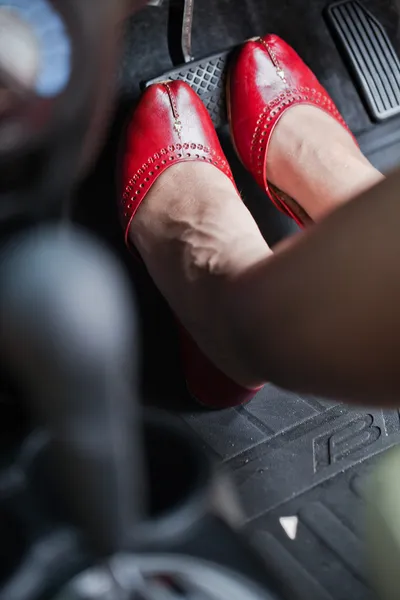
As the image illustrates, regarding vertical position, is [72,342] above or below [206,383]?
above

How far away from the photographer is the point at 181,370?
917mm

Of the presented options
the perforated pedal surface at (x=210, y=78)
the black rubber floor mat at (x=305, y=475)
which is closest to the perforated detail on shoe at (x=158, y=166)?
the perforated pedal surface at (x=210, y=78)

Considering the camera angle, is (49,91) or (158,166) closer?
(49,91)

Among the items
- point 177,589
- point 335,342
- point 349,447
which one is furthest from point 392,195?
point 349,447

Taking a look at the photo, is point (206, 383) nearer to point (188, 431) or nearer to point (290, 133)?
point (188, 431)

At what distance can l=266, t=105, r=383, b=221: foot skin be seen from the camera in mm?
912

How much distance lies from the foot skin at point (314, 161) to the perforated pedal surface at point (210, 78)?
106 mm

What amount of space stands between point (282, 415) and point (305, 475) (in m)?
0.09

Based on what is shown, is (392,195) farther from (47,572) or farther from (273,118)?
(273,118)

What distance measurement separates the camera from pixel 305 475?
80cm

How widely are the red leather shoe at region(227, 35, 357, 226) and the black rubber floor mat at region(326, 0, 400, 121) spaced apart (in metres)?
0.10

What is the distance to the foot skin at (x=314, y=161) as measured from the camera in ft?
2.99

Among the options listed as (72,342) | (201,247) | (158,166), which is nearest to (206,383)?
(201,247)

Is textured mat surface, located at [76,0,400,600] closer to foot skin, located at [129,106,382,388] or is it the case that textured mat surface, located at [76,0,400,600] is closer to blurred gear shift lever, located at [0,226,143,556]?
foot skin, located at [129,106,382,388]
